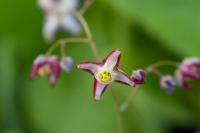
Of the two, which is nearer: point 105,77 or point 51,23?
point 105,77

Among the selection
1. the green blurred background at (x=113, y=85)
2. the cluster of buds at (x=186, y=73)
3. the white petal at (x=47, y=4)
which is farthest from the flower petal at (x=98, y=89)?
the green blurred background at (x=113, y=85)

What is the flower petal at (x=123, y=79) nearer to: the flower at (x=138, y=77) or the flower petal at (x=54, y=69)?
the flower at (x=138, y=77)

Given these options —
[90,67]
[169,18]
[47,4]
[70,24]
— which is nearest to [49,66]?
[90,67]

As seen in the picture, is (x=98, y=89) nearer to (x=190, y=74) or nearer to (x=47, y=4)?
(x=190, y=74)

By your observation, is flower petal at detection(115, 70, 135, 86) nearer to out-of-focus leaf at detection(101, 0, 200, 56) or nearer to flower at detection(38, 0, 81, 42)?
flower at detection(38, 0, 81, 42)

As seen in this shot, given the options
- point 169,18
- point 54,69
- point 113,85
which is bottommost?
point 113,85

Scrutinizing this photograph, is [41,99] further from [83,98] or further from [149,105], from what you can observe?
[149,105]
